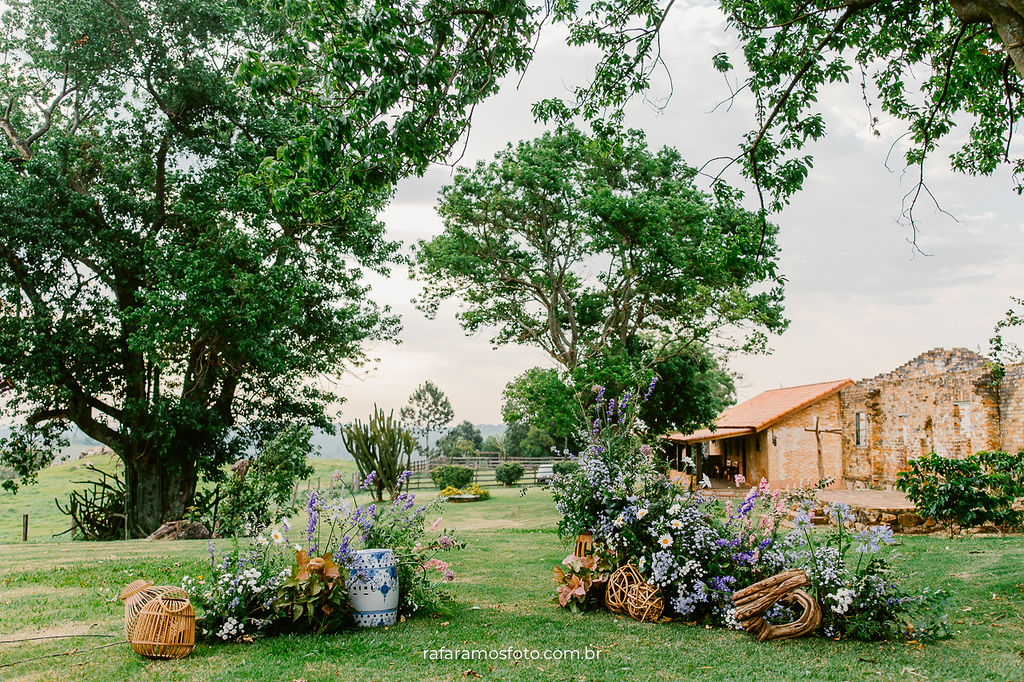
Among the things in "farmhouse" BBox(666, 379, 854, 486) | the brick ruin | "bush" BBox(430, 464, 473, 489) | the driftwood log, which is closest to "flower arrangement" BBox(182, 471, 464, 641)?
the driftwood log

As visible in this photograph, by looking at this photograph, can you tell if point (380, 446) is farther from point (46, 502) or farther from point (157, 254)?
point (46, 502)

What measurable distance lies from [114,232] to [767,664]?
16064mm

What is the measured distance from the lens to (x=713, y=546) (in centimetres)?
575

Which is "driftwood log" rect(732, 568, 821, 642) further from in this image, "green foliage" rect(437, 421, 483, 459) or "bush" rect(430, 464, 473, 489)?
"green foliage" rect(437, 421, 483, 459)

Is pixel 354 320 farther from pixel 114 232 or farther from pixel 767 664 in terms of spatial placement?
pixel 767 664

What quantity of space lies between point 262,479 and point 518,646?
1076 centimetres

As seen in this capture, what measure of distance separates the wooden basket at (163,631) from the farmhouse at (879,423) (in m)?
18.0

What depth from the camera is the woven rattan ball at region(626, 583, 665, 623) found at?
5793 millimetres

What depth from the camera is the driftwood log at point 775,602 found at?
16.9ft

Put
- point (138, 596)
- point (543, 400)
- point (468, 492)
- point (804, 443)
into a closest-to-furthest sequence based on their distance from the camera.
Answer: point (138, 596), point (543, 400), point (804, 443), point (468, 492)

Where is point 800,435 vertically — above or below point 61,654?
above

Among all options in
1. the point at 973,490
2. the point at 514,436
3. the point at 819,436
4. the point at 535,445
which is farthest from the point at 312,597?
the point at 514,436

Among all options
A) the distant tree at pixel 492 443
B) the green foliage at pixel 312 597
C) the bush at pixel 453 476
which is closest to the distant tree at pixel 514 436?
the distant tree at pixel 492 443

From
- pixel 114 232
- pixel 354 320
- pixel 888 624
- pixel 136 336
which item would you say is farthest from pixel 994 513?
pixel 114 232
